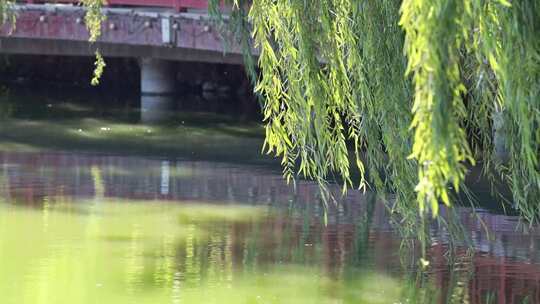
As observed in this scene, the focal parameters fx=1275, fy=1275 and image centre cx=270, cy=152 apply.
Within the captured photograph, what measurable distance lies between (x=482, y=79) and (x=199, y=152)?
33.5 ft

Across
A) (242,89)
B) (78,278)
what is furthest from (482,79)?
(242,89)

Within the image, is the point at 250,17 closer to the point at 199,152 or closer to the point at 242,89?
the point at 199,152

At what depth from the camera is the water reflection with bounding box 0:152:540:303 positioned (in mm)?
8555

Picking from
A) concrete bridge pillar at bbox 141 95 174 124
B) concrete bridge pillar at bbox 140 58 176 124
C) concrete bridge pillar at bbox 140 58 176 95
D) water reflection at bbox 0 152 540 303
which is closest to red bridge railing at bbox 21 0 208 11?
concrete bridge pillar at bbox 141 95 174 124

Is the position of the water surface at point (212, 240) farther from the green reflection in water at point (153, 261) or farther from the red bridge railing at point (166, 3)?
the red bridge railing at point (166, 3)

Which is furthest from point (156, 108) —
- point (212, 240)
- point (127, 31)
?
point (212, 240)

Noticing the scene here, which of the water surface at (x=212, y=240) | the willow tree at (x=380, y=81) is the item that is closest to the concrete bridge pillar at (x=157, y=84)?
the water surface at (x=212, y=240)

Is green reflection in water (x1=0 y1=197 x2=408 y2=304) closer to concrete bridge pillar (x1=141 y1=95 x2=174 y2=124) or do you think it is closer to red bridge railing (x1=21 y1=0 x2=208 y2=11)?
red bridge railing (x1=21 y1=0 x2=208 y2=11)

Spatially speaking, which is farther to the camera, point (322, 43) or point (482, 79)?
point (322, 43)

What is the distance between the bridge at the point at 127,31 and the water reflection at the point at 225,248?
463cm

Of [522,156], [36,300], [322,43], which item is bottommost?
[36,300]

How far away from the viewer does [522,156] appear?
17.2 ft

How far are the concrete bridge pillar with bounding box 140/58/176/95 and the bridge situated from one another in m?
1.32

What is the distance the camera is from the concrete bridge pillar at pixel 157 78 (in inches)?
837
